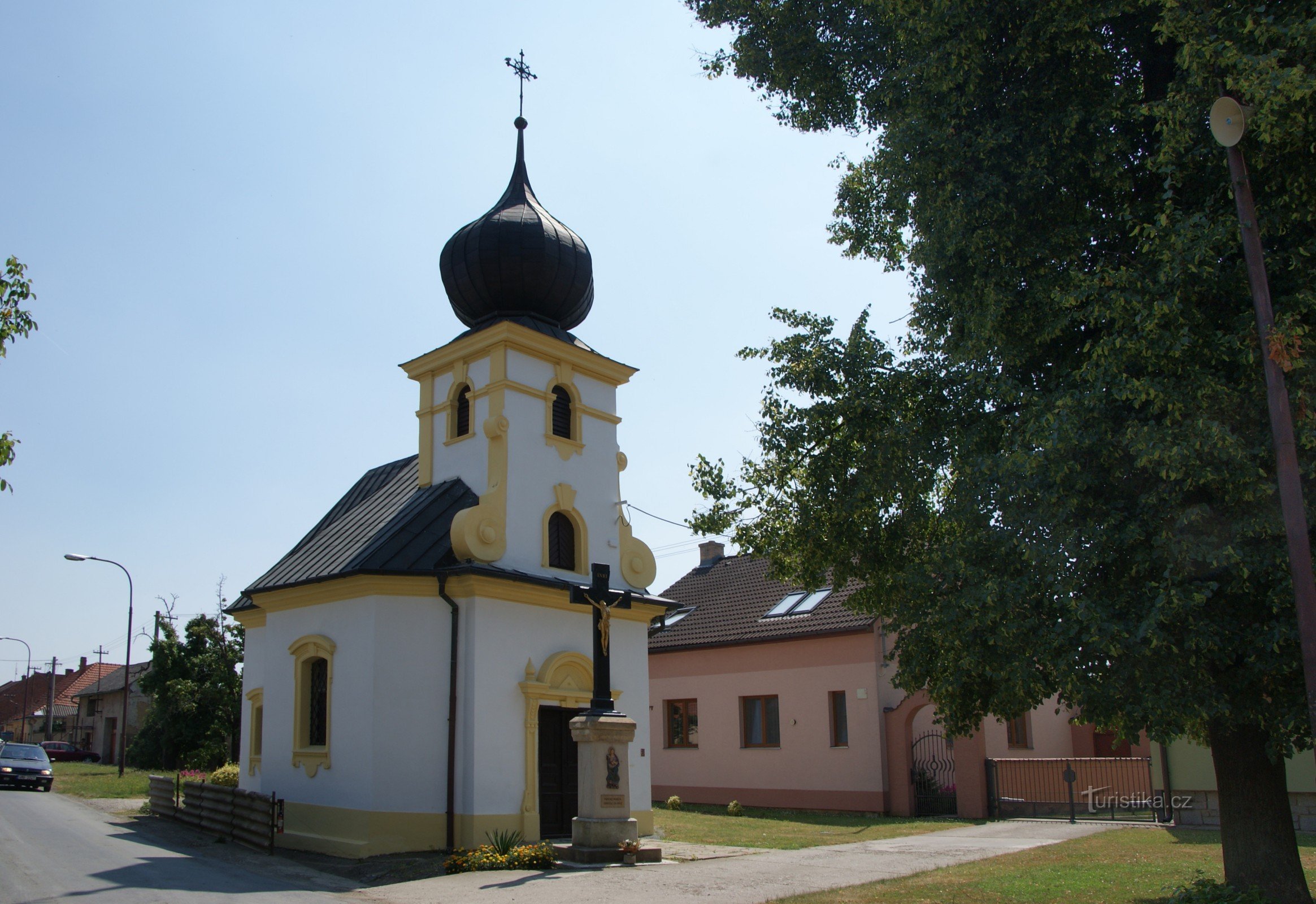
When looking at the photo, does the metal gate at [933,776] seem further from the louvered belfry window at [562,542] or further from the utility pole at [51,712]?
the utility pole at [51,712]

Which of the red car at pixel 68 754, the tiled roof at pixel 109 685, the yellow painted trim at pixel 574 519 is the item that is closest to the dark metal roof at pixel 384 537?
the yellow painted trim at pixel 574 519

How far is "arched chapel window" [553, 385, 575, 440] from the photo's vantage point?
766 inches

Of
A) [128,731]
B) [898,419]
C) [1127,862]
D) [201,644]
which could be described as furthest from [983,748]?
[128,731]

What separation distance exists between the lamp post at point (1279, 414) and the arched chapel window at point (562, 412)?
12881mm

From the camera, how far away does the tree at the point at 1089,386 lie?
8.57 meters

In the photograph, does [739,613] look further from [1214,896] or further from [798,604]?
[1214,896]

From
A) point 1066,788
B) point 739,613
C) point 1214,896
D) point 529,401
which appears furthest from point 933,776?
point 1214,896

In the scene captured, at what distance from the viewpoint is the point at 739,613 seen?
28.0m

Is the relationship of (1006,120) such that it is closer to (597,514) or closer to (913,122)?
(913,122)

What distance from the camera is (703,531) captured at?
14438 mm

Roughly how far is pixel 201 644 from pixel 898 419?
34426 millimetres

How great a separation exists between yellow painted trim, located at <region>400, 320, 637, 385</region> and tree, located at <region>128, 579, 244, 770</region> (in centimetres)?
2139

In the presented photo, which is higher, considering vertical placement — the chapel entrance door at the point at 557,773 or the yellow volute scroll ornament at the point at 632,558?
the yellow volute scroll ornament at the point at 632,558

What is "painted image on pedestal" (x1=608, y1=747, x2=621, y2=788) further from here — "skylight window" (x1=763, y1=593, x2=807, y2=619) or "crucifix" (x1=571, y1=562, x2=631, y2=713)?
"skylight window" (x1=763, y1=593, x2=807, y2=619)
